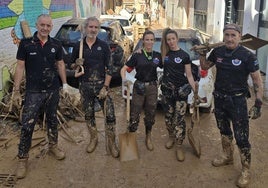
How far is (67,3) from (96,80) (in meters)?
9.09

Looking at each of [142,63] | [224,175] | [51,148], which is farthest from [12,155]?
[224,175]

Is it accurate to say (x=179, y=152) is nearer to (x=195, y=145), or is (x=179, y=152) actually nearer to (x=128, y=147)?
(x=195, y=145)

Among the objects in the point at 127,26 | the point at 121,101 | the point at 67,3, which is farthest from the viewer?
the point at 127,26

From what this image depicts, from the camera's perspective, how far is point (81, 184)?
13.8 ft

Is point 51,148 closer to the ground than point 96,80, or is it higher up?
closer to the ground

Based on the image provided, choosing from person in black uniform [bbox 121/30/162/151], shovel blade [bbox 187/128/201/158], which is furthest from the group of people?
shovel blade [bbox 187/128/201/158]

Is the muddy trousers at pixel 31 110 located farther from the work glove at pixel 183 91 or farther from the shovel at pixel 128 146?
the work glove at pixel 183 91

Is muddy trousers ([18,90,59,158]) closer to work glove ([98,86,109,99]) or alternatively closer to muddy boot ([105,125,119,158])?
work glove ([98,86,109,99])

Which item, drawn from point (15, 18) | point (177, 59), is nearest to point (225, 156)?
point (177, 59)

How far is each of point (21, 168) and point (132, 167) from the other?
1462mm

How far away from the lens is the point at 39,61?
4375 millimetres

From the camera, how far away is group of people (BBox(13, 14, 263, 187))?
4098 millimetres

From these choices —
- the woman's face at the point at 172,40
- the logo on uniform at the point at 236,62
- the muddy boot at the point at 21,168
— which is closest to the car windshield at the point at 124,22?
the woman's face at the point at 172,40

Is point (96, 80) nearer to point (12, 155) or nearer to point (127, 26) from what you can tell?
point (12, 155)
